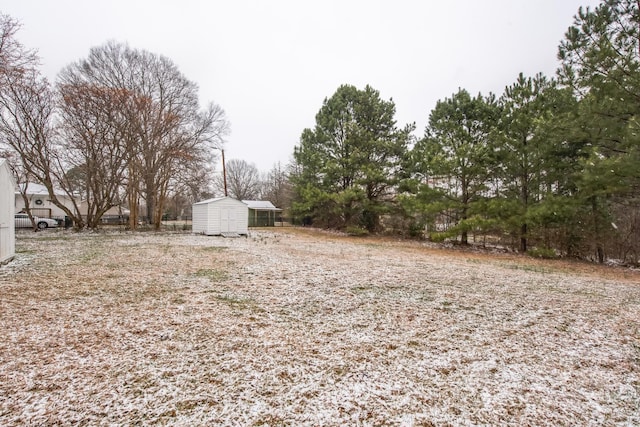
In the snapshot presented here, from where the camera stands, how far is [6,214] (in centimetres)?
655

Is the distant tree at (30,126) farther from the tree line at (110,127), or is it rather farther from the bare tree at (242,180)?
the bare tree at (242,180)

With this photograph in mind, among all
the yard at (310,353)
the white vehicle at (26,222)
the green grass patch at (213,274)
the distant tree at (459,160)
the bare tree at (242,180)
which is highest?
the bare tree at (242,180)

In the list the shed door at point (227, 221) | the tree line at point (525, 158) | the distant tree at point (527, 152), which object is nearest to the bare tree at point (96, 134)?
the shed door at point (227, 221)

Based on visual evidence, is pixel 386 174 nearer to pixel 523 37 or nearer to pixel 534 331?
pixel 523 37

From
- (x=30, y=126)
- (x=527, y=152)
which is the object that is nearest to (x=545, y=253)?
(x=527, y=152)

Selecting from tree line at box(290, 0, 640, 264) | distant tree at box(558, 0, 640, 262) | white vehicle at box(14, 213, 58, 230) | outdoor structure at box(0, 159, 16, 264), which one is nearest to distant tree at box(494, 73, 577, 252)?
tree line at box(290, 0, 640, 264)

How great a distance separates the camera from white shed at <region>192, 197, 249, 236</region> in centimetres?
1496

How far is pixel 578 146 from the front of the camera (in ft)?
31.0

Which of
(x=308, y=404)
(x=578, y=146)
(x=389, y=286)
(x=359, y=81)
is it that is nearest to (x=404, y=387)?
(x=308, y=404)

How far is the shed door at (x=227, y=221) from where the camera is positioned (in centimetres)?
1519

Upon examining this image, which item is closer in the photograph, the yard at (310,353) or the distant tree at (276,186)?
the yard at (310,353)

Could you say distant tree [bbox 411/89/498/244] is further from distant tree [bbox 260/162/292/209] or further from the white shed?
distant tree [bbox 260/162/292/209]

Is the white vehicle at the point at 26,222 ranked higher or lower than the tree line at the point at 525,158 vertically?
lower

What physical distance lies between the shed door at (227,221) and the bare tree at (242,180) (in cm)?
2551
